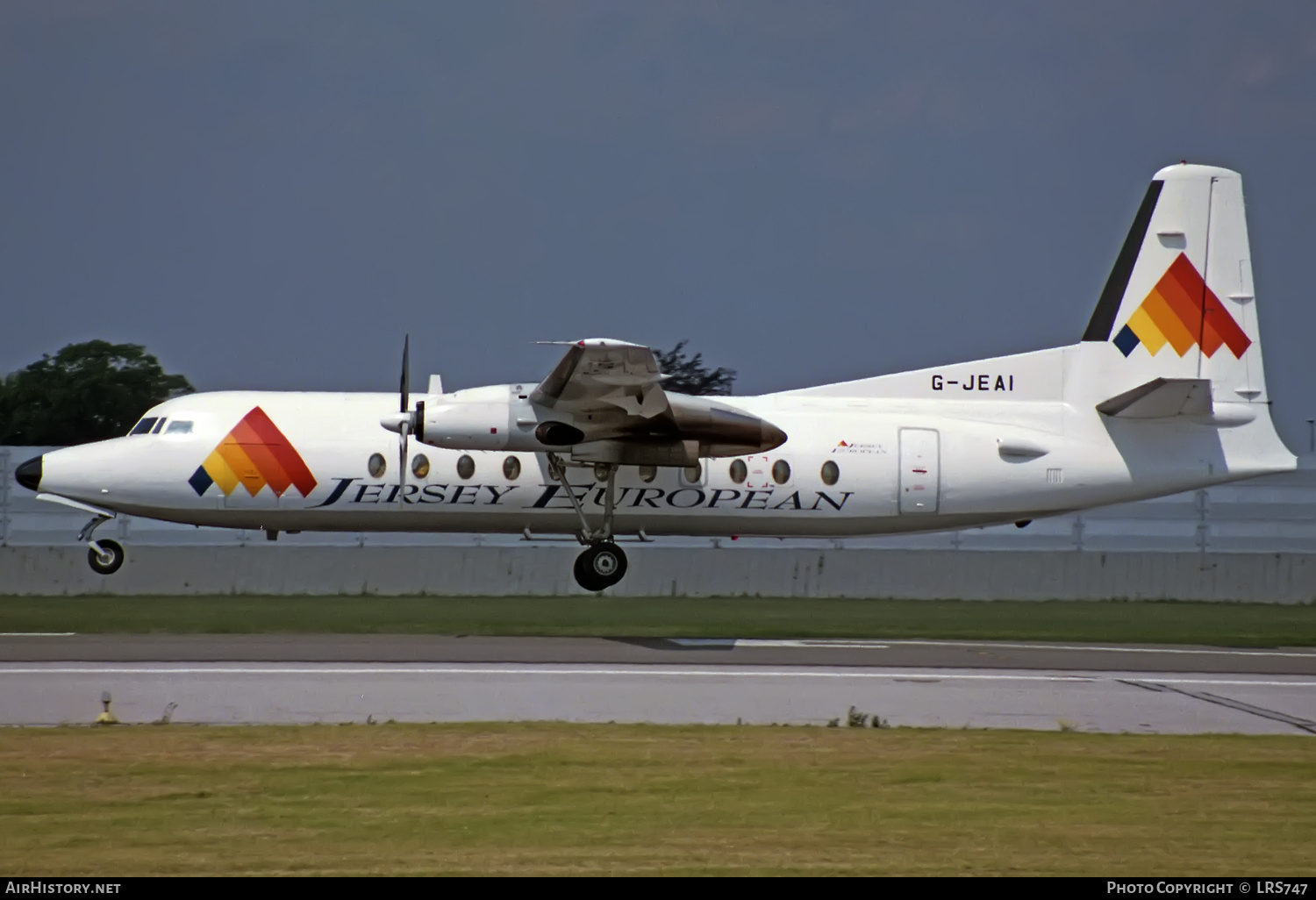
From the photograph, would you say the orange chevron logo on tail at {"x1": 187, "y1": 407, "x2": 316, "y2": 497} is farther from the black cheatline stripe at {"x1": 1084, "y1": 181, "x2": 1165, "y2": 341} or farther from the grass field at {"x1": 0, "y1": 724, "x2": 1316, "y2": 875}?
the black cheatline stripe at {"x1": 1084, "y1": 181, "x2": 1165, "y2": 341}

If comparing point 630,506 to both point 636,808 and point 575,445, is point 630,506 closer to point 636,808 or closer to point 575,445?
point 575,445

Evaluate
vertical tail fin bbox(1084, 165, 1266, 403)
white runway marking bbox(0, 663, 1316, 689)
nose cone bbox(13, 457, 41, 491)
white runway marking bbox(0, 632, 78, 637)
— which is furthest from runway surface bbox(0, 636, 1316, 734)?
vertical tail fin bbox(1084, 165, 1266, 403)

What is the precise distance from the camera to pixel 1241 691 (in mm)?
16062

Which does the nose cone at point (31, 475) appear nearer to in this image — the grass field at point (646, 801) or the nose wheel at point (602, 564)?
the nose wheel at point (602, 564)

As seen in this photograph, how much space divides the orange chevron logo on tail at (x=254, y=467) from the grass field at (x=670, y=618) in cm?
223

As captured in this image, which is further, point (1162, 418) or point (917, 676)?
point (1162, 418)

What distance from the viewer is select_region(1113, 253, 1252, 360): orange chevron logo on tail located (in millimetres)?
20844

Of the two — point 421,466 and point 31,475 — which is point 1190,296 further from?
point 31,475

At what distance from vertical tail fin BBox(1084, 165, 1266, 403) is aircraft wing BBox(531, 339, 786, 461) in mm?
5929

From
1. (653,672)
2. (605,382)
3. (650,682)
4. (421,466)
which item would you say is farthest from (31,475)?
(650,682)

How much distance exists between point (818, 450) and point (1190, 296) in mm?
6087

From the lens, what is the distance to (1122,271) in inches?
839
